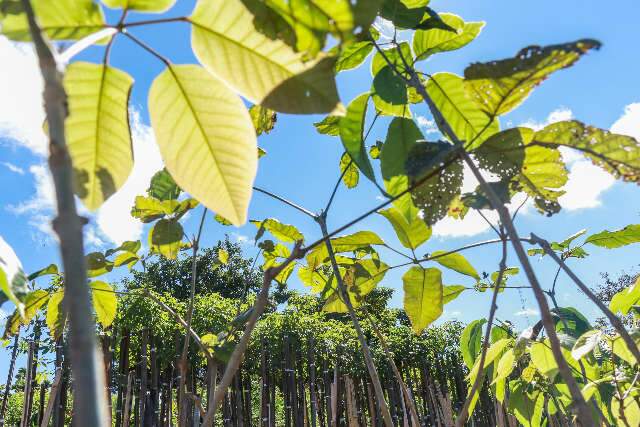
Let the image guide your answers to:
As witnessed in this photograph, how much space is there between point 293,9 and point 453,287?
0.59 metres

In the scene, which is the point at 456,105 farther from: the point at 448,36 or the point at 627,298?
the point at 627,298

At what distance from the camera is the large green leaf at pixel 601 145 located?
1.38 ft

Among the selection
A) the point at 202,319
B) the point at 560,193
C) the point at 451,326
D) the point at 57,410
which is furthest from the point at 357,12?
the point at 451,326

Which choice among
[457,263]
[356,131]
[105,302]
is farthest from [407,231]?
[105,302]

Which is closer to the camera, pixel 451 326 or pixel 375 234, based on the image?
pixel 375 234

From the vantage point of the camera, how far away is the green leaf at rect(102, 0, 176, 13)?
0.39m

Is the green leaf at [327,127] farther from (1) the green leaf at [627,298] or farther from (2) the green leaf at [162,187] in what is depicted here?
(1) the green leaf at [627,298]

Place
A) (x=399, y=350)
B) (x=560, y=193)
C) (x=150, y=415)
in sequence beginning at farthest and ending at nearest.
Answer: (x=399, y=350) → (x=150, y=415) → (x=560, y=193)

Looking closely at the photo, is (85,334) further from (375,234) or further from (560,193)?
(375,234)

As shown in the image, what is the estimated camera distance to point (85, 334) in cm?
16

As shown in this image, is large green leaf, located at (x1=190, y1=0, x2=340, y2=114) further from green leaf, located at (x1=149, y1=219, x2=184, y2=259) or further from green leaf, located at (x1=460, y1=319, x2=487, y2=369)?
green leaf, located at (x1=460, y1=319, x2=487, y2=369)

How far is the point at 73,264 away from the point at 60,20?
11.5 inches

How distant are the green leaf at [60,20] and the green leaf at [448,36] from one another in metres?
0.40

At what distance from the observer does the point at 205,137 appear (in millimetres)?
446
